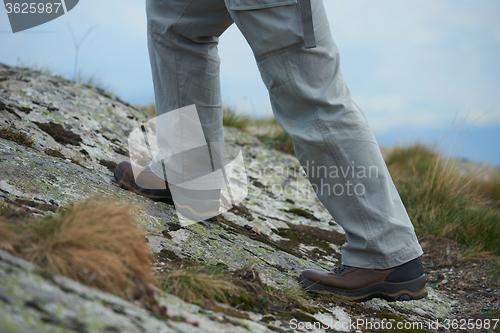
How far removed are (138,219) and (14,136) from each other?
1180 millimetres

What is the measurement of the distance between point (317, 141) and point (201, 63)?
3.21 ft

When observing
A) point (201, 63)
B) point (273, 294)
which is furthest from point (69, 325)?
point (201, 63)

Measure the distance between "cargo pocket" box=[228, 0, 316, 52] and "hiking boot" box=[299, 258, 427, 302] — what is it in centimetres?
110

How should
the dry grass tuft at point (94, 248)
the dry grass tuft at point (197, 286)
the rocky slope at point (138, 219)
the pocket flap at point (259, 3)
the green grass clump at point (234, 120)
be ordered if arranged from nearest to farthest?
1. the rocky slope at point (138, 219)
2. the dry grass tuft at point (94, 248)
3. the dry grass tuft at point (197, 286)
4. the pocket flap at point (259, 3)
5. the green grass clump at point (234, 120)

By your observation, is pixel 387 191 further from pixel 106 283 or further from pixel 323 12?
pixel 106 283

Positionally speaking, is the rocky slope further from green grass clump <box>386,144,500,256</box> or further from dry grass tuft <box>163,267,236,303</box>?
green grass clump <box>386,144,500,256</box>

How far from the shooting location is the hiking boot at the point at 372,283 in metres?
1.83

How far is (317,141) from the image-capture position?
5.70ft

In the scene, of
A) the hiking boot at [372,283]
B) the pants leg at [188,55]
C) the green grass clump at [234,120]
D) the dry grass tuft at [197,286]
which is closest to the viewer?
the dry grass tuft at [197,286]

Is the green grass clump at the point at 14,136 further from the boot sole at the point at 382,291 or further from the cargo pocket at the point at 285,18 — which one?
the boot sole at the point at 382,291

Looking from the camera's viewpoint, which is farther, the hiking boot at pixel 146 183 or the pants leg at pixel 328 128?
the hiking boot at pixel 146 183

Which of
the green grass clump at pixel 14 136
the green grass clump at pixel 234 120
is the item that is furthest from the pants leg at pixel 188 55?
the green grass clump at pixel 234 120

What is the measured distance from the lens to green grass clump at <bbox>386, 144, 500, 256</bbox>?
3.66 m

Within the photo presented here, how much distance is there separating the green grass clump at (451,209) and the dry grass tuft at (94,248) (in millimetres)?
3303
